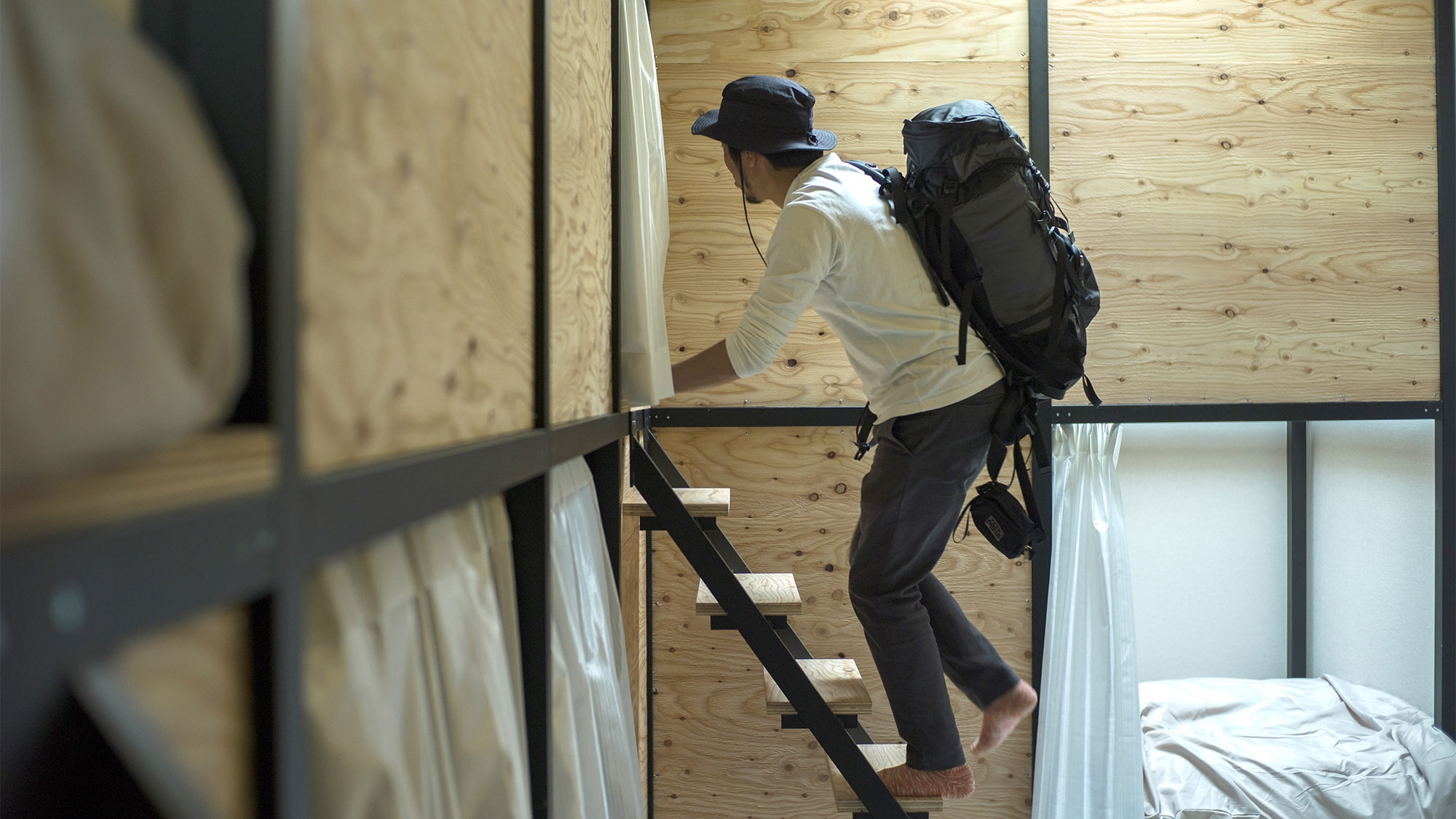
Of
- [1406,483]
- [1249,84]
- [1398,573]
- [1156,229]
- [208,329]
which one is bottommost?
[1398,573]

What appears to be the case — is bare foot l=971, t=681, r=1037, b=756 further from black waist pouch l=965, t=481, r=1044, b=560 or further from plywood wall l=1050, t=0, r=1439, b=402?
plywood wall l=1050, t=0, r=1439, b=402

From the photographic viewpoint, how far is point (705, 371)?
1.62m

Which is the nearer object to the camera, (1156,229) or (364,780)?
(364,780)

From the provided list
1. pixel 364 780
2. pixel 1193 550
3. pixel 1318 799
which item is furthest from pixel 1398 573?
pixel 364 780

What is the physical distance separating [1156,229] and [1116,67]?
0.54m

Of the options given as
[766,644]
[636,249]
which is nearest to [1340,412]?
[766,644]

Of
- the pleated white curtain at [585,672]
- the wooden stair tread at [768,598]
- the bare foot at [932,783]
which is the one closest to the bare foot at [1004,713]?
the bare foot at [932,783]

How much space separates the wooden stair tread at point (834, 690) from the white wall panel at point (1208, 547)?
5.33 feet

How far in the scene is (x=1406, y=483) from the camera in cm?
267

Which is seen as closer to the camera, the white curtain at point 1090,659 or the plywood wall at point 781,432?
the white curtain at point 1090,659

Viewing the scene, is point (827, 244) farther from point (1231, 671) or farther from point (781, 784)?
point (1231, 671)

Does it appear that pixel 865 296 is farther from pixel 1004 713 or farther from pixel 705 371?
pixel 1004 713

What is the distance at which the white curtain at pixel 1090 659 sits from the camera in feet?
7.97

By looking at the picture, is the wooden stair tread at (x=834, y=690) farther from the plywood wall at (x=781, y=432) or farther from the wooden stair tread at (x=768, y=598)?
the plywood wall at (x=781, y=432)
